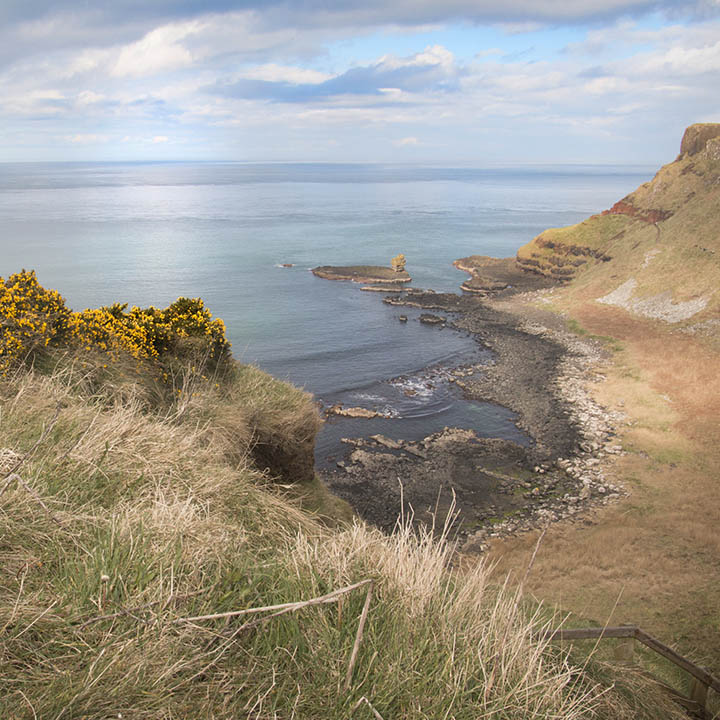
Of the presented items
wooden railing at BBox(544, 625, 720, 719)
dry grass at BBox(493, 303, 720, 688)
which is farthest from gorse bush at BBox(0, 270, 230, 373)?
wooden railing at BBox(544, 625, 720, 719)

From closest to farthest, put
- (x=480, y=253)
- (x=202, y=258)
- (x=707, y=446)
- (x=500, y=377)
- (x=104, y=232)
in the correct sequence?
1. (x=707, y=446)
2. (x=500, y=377)
3. (x=202, y=258)
4. (x=480, y=253)
5. (x=104, y=232)

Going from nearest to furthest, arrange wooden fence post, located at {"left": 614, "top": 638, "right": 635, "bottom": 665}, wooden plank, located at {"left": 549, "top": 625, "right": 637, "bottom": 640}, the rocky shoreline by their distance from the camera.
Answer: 1. wooden plank, located at {"left": 549, "top": 625, "right": 637, "bottom": 640}
2. wooden fence post, located at {"left": 614, "top": 638, "right": 635, "bottom": 665}
3. the rocky shoreline

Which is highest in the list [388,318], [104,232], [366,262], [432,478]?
[104,232]

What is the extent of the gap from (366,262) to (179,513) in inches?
3508

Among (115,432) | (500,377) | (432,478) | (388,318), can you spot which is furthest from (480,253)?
(115,432)

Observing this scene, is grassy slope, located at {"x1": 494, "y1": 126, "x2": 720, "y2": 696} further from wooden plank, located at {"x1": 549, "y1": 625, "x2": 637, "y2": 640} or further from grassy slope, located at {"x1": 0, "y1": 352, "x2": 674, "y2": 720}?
grassy slope, located at {"x1": 0, "y1": 352, "x2": 674, "y2": 720}

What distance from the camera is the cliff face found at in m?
59.0

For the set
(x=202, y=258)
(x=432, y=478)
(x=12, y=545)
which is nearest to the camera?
(x=12, y=545)

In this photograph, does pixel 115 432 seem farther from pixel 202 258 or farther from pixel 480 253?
pixel 480 253

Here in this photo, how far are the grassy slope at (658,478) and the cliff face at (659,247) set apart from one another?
0.97ft

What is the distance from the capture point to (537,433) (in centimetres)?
3347

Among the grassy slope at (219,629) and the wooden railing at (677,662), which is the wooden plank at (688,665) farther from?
the grassy slope at (219,629)

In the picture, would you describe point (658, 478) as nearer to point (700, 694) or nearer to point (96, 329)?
point (700, 694)

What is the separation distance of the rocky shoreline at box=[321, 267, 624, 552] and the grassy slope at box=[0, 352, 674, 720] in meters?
12.2
